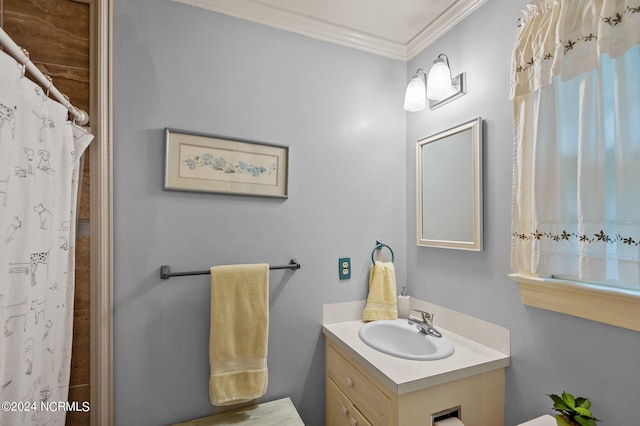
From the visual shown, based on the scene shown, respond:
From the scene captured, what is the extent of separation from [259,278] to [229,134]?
2.42ft

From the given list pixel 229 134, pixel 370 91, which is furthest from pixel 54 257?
pixel 370 91

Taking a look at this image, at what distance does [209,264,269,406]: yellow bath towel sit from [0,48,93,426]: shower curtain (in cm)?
54

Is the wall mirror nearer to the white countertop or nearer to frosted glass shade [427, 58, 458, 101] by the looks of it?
frosted glass shade [427, 58, 458, 101]

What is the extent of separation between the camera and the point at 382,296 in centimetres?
169

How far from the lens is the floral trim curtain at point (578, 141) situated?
866 millimetres

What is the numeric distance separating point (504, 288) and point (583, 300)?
12.0 inches

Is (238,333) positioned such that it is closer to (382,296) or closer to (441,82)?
(382,296)

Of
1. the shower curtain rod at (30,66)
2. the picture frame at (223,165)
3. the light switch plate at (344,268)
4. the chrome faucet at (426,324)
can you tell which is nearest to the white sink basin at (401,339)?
the chrome faucet at (426,324)

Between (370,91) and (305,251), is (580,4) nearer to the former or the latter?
(370,91)

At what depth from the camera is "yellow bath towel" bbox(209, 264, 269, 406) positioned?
4.37 feet

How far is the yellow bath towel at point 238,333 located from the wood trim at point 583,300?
112cm

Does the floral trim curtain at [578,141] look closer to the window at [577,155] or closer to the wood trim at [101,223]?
the window at [577,155]

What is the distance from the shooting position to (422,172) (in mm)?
1730

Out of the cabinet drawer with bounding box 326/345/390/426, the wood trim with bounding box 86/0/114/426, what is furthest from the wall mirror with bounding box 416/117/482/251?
the wood trim with bounding box 86/0/114/426
